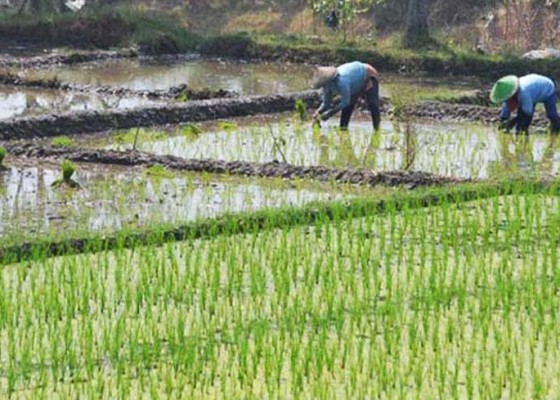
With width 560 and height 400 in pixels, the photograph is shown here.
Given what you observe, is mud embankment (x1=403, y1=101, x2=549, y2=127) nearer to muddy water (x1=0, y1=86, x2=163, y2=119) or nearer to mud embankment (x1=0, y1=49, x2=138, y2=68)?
muddy water (x1=0, y1=86, x2=163, y2=119)

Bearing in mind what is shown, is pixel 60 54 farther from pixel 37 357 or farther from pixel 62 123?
pixel 37 357

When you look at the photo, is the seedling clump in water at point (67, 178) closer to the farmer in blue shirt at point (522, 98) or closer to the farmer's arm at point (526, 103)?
the farmer in blue shirt at point (522, 98)

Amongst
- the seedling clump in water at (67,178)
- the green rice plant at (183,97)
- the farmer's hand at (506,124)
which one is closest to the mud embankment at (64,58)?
the green rice plant at (183,97)

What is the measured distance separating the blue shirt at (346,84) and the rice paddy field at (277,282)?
43.5 inches

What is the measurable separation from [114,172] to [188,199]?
1040 mm

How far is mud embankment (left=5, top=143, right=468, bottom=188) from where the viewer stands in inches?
355

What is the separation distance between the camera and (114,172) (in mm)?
9445

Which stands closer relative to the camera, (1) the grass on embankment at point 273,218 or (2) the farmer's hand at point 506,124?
(1) the grass on embankment at point 273,218

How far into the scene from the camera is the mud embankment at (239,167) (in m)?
9.02

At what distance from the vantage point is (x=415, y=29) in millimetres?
17406

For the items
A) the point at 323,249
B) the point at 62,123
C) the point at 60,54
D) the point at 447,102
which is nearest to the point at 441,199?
the point at 323,249

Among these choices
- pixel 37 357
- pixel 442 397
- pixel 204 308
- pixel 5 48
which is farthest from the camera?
pixel 5 48

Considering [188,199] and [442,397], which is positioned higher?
[188,199]

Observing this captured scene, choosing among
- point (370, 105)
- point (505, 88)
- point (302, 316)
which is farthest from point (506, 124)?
point (302, 316)
